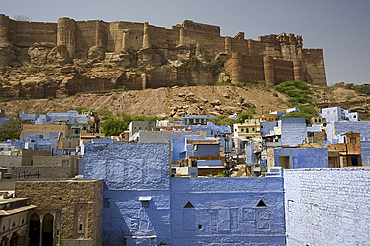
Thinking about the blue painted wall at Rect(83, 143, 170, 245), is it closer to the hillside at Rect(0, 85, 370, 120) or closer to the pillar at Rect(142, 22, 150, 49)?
the hillside at Rect(0, 85, 370, 120)

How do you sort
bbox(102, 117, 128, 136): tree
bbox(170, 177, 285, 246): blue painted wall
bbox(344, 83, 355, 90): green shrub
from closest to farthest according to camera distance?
bbox(170, 177, 285, 246): blue painted wall
bbox(102, 117, 128, 136): tree
bbox(344, 83, 355, 90): green shrub

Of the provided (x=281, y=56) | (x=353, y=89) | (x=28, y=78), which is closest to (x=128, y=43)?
(x=28, y=78)

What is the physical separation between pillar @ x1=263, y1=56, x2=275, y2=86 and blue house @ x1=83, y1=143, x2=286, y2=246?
52.5 metres

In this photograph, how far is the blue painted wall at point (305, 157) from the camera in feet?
44.0

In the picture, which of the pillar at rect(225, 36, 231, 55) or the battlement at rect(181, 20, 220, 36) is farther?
the pillar at rect(225, 36, 231, 55)

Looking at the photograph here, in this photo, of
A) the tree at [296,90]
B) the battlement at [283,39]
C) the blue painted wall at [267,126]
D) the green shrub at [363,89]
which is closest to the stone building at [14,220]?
the blue painted wall at [267,126]

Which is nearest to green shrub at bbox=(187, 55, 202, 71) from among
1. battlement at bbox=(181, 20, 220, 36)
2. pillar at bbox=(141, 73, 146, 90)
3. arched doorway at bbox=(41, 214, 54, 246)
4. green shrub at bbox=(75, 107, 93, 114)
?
battlement at bbox=(181, 20, 220, 36)

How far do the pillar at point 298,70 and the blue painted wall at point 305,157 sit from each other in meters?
55.7

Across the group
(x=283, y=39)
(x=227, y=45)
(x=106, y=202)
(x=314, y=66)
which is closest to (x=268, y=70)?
(x=227, y=45)

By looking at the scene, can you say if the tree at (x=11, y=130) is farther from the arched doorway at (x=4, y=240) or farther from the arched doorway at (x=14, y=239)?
the arched doorway at (x=4, y=240)

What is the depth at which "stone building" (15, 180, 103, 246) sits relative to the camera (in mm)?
10789

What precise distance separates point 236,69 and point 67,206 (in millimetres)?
52359

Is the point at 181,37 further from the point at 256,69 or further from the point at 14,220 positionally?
the point at 14,220

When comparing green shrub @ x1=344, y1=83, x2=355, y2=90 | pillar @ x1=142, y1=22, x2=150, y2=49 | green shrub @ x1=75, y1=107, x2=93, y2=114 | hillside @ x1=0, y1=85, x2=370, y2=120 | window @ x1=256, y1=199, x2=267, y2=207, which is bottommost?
window @ x1=256, y1=199, x2=267, y2=207
